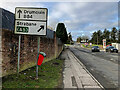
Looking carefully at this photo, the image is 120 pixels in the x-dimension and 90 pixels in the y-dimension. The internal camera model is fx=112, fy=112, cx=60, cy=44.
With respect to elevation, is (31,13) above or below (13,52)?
above

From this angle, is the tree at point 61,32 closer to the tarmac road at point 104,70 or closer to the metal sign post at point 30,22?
the tarmac road at point 104,70

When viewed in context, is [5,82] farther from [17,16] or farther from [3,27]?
[17,16]

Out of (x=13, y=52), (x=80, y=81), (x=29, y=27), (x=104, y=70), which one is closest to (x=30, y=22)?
(x=29, y=27)

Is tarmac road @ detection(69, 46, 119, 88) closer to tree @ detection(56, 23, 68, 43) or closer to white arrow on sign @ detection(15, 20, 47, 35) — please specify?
white arrow on sign @ detection(15, 20, 47, 35)

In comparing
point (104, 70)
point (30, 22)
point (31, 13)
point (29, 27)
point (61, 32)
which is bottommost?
point (104, 70)

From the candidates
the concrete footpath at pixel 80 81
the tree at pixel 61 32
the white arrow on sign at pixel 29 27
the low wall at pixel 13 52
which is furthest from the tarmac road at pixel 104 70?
the tree at pixel 61 32

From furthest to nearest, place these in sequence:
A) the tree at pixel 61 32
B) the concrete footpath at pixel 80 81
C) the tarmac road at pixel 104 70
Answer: the tree at pixel 61 32, the tarmac road at pixel 104 70, the concrete footpath at pixel 80 81

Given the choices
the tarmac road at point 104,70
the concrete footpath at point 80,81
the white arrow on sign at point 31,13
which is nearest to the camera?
the concrete footpath at point 80,81

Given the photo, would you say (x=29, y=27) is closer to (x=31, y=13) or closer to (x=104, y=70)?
(x=31, y=13)

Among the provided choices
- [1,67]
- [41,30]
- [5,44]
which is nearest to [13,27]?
[5,44]

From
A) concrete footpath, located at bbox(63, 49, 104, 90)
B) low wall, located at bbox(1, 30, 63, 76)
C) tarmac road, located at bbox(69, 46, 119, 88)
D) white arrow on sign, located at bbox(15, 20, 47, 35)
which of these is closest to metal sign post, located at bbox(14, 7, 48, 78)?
white arrow on sign, located at bbox(15, 20, 47, 35)

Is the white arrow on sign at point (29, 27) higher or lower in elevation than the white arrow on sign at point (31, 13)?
lower

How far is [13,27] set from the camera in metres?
5.28

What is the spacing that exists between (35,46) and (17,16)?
2.86 metres
